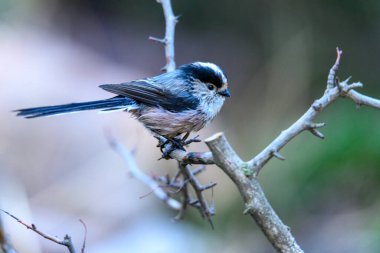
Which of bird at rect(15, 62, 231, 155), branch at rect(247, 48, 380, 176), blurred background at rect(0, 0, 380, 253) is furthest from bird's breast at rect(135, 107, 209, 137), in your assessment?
branch at rect(247, 48, 380, 176)

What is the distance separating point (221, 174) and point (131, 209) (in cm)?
131

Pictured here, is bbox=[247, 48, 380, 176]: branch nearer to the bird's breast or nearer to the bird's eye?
the bird's breast

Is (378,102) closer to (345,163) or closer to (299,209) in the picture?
(345,163)

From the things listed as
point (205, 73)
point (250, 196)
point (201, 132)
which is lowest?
point (250, 196)

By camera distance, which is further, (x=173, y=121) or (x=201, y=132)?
(x=201, y=132)

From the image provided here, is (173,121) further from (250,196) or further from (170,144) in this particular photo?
(250,196)

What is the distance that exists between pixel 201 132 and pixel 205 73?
3640 millimetres

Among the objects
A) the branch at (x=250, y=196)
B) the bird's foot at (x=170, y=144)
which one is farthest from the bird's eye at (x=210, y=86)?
the branch at (x=250, y=196)

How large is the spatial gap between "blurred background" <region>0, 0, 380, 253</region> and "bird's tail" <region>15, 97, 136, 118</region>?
1018mm

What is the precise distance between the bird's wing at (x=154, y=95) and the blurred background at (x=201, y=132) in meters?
1.28

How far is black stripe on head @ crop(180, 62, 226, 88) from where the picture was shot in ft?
13.5

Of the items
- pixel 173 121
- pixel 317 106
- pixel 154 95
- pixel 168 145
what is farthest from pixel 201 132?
pixel 317 106

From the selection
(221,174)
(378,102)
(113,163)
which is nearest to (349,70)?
(221,174)

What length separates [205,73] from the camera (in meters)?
4.15
